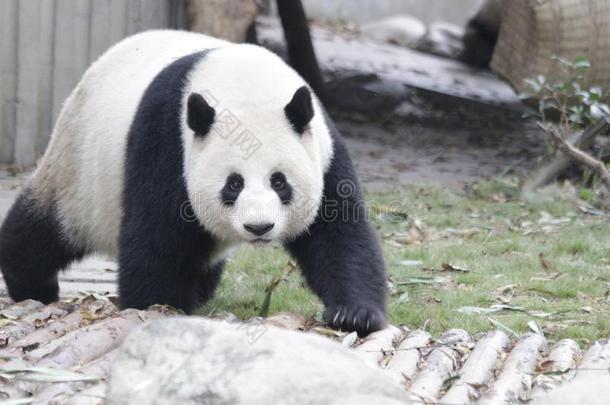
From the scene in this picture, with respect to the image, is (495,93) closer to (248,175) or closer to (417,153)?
(417,153)

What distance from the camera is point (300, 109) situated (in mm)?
4152

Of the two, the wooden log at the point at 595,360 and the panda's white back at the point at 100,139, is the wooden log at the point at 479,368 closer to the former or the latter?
the wooden log at the point at 595,360

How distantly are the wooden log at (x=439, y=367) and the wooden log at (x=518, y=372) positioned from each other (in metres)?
0.18

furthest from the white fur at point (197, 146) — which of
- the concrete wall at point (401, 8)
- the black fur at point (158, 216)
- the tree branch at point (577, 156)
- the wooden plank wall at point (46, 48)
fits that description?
the concrete wall at point (401, 8)

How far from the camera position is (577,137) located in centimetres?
824

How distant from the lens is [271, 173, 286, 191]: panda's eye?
4.12m

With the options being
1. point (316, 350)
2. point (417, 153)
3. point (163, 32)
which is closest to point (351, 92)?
point (417, 153)

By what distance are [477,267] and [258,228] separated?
235 centimetres

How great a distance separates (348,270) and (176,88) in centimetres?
112

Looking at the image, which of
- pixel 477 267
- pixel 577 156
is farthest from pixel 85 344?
pixel 577 156

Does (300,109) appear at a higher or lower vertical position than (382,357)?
higher

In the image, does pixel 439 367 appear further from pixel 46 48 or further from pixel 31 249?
pixel 46 48

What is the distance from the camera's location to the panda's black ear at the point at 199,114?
13.5 ft

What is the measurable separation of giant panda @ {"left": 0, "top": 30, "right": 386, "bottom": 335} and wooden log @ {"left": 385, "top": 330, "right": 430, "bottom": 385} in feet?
0.72
